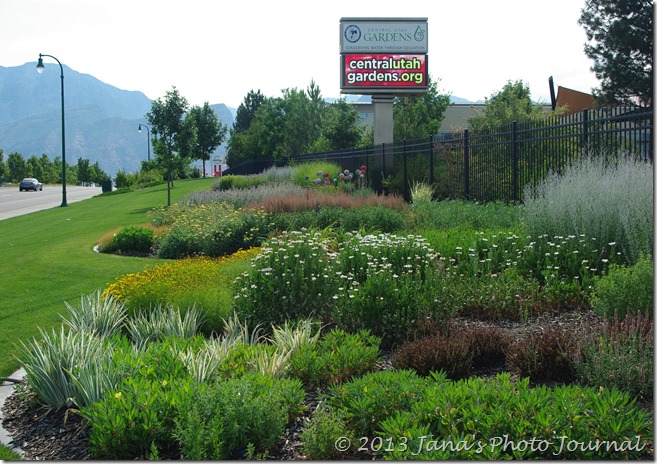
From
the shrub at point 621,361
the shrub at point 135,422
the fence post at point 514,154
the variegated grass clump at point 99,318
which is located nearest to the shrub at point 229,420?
the shrub at point 135,422

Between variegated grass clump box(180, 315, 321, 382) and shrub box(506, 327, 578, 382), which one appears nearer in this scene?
variegated grass clump box(180, 315, 321, 382)

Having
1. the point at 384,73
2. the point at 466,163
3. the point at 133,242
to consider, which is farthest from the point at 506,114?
the point at 133,242

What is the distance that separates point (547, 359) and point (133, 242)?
11.2m

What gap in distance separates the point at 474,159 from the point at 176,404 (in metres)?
14.8

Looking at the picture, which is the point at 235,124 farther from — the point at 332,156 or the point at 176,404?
the point at 176,404

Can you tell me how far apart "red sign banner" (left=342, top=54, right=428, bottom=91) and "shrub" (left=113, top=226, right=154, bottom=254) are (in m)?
18.2

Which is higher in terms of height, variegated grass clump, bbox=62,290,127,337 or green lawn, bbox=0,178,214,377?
variegated grass clump, bbox=62,290,127,337

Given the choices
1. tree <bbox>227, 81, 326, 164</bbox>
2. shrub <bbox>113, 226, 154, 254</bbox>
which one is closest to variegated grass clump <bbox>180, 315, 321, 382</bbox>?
shrub <bbox>113, 226, 154, 254</bbox>

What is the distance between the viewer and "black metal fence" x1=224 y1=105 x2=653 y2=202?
1115cm

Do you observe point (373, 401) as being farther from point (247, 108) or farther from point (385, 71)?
point (247, 108)

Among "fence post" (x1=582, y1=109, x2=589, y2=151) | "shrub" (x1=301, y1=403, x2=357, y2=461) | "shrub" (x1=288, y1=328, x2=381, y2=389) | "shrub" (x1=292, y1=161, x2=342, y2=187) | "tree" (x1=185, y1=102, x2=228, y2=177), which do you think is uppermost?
"tree" (x1=185, y1=102, x2=228, y2=177)

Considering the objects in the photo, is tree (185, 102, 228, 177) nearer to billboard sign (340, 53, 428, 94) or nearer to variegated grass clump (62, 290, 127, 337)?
billboard sign (340, 53, 428, 94)

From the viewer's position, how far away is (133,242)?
1437 centimetres

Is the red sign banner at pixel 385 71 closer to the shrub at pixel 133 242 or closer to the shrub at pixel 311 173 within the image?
the shrub at pixel 311 173
